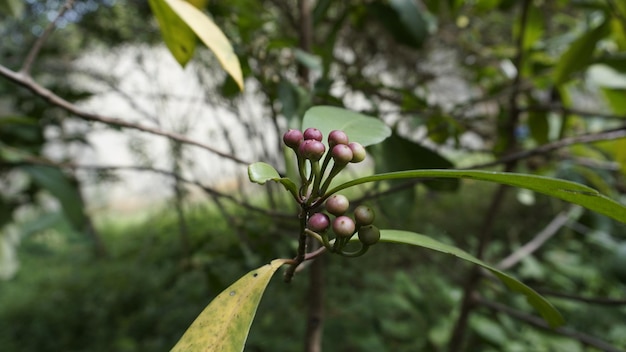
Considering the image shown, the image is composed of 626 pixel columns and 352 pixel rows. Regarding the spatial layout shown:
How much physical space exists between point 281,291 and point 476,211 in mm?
1764

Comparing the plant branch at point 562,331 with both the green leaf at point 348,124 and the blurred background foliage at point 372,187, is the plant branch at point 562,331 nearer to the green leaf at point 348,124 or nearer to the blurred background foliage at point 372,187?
the blurred background foliage at point 372,187

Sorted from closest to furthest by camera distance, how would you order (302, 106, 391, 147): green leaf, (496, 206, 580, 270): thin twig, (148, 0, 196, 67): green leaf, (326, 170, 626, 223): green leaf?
(326, 170, 626, 223): green leaf → (302, 106, 391, 147): green leaf → (148, 0, 196, 67): green leaf → (496, 206, 580, 270): thin twig

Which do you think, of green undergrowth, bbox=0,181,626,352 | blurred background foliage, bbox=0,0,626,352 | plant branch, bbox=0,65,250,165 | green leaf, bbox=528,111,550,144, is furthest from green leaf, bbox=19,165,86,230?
green leaf, bbox=528,111,550,144

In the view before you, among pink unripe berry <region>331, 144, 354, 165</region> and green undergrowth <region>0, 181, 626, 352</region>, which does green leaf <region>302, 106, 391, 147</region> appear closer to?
pink unripe berry <region>331, 144, 354, 165</region>

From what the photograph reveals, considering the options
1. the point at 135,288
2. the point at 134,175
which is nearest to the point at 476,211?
the point at 135,288

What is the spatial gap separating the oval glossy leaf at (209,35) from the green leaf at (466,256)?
0.22 meters

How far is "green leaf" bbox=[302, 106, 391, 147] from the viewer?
371 mm

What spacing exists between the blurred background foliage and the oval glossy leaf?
0.13 meters

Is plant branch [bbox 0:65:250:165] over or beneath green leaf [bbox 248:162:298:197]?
over

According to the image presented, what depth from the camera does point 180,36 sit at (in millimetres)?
527

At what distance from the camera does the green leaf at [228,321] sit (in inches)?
12.6

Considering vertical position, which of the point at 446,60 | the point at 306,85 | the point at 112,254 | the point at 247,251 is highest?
the point at 446,60

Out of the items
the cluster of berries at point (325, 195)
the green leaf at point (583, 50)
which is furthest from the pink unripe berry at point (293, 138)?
the green leaf at point (583, 50)

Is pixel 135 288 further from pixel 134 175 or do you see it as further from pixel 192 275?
pixel 134 175
